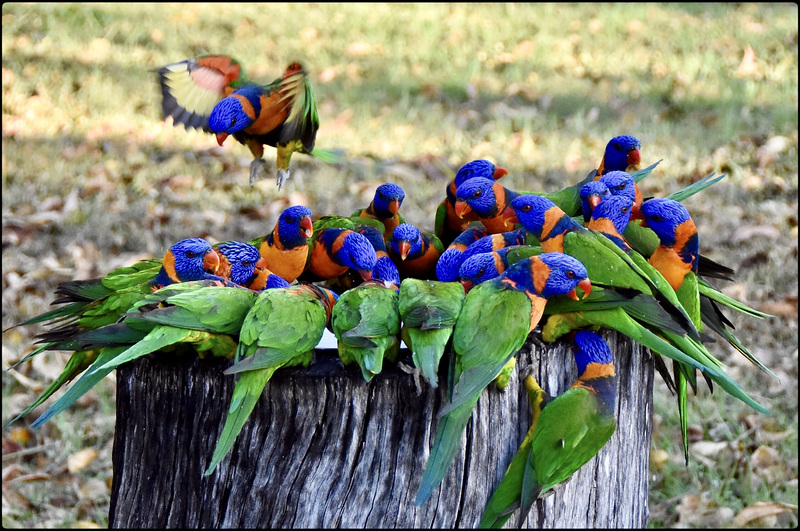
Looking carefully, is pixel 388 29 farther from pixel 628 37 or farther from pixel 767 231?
pixel 767 231

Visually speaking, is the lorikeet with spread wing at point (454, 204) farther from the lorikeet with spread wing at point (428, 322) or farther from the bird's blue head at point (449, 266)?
the lorikeet with spread wing at point (428, 322)

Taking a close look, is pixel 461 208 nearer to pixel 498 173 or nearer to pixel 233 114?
pixel 498 173

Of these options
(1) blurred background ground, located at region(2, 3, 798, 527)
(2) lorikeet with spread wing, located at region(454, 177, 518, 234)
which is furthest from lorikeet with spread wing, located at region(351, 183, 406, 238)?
(1) blurred background ground, located at region(2, 3, 798, 527)

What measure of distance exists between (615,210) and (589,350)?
1.82 ft

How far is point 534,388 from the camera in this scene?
2.36 m

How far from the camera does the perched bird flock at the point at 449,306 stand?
7.11 feet

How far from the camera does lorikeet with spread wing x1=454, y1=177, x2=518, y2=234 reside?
3.01 metres

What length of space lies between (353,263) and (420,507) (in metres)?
0.81

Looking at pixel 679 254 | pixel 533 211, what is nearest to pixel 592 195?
pixel 533 211

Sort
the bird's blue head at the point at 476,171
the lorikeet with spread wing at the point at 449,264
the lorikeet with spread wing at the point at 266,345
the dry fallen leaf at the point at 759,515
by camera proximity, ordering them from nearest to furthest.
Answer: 1. the lorikeet with spread wing at the point at 266,345
2. the lorikeet with spread wing at the point at 449,264
3. the bird's blue head at the point at 476,171
4. the dry fallen leaf at the point at 759,515

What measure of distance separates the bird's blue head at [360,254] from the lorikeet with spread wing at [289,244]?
20 cm

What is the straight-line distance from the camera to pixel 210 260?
256 centimetres

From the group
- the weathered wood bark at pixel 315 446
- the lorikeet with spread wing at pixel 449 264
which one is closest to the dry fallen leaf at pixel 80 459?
the weathered wood bark at pixel 315 446

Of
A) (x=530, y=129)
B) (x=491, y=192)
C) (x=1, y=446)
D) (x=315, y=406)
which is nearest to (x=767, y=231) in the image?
(x=530, y=129)
